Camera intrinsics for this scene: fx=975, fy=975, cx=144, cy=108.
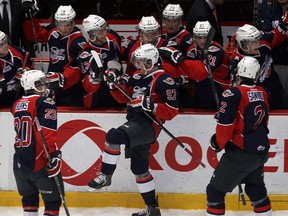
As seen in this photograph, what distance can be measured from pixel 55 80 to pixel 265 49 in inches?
62.7

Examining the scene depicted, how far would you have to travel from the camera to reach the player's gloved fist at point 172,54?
7.06 m

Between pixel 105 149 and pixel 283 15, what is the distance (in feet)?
6.10

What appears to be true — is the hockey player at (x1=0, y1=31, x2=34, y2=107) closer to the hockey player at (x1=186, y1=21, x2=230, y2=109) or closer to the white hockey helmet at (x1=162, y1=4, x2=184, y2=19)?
the white hockey helmet at (x1=162, y1=4, x2=184, y2=19)

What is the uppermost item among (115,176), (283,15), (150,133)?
(283,15)

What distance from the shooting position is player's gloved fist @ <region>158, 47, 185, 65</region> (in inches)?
278

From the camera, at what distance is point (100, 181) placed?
6938mm

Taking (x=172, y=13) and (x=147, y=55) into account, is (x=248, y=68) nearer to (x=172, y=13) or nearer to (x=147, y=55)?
Answer: (x=147, y=55)

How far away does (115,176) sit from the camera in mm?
7406

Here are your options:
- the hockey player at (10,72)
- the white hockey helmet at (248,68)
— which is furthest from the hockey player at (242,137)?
the hockey player at (10,72)

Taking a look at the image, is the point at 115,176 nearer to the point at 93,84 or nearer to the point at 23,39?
the point at 93,84

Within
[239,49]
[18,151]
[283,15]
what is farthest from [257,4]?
[18,151]

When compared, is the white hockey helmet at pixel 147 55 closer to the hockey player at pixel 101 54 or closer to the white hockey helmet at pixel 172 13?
the hockey player at pixel 101 54

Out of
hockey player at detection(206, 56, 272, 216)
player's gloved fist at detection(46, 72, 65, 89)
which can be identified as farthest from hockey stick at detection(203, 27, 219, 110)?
player's gloved fist at detection(46, 72, 65, 89)

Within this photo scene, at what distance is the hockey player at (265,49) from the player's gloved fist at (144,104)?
786 millimetres
